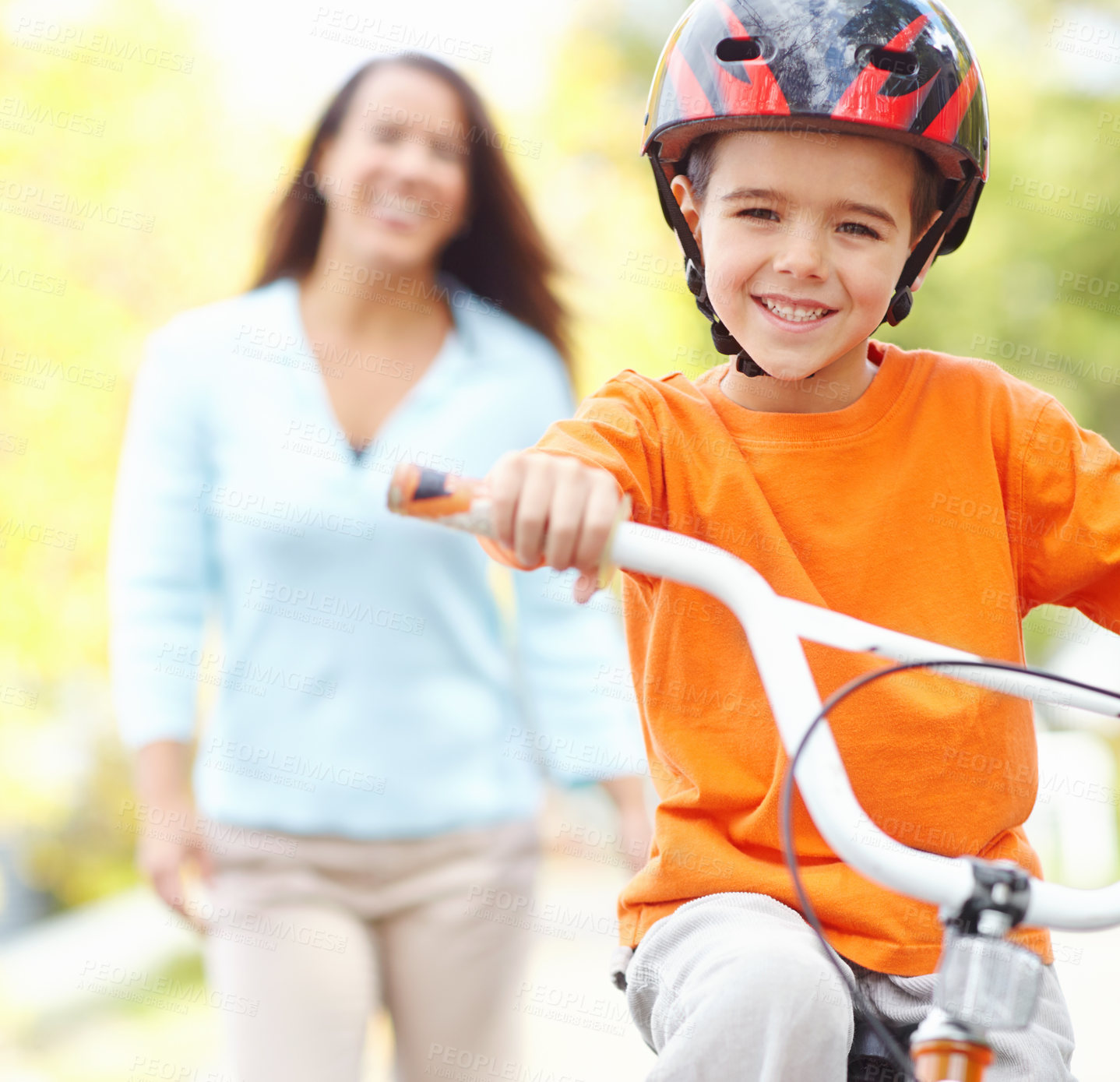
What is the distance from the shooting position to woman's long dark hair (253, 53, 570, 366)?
3.95 m

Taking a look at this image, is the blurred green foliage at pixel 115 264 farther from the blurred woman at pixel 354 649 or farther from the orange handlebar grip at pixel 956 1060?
the orange handlebar grip at pixel 956 1060

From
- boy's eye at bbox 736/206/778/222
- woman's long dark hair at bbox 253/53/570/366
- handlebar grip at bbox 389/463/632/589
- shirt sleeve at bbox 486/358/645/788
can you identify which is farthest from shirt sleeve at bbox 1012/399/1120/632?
woman's long dark hair at bbox 253/53/570/366

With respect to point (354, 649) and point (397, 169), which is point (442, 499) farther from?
point (397, 169)

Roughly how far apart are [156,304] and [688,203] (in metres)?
7.11

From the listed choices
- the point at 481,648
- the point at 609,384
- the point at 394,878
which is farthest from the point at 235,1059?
the point at 609,384

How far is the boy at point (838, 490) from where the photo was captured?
197 centimetres

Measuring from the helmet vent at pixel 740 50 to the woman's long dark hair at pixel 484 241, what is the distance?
5.68 ft

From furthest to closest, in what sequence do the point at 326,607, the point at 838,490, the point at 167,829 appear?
the point at 167,829 < the point at 326,607 < the point at 838,490

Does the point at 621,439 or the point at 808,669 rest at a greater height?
the point at 621,439

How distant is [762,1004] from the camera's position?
1655 mm

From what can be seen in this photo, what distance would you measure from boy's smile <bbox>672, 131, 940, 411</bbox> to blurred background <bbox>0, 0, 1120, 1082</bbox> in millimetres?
5231

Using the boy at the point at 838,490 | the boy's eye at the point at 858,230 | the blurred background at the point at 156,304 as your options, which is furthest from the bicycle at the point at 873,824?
the blurred background at the point at 156,304

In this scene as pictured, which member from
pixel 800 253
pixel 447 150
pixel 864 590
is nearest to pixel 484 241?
pixel 447 150

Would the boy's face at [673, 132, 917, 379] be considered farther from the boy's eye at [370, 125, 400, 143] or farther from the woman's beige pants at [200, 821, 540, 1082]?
the boy's eye at [370, 125, 400, 143]
